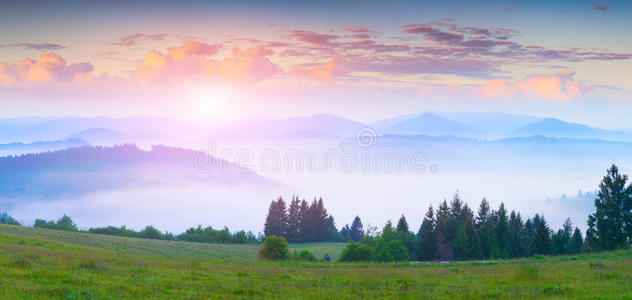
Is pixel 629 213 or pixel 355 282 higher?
pixel 629 213

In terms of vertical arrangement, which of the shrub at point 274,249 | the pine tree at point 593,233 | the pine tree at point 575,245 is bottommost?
the pine tree at point 575,245

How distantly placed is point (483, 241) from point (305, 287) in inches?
2107

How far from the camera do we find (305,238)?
108 m

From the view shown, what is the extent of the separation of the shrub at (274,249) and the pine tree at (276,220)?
65966 mm

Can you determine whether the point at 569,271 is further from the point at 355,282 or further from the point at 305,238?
the point at 305,238

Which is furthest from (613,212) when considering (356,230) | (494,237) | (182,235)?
(182,235)

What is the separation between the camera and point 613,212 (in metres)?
50.3

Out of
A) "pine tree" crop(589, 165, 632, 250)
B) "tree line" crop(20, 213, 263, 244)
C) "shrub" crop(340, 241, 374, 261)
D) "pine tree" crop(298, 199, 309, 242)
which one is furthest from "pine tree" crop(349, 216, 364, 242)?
"shrub" crop(340, 241, 374, 261)

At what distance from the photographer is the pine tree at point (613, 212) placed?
164ft

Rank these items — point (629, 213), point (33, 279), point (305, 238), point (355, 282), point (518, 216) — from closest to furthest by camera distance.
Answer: point (33, 279)
point (355, 282)
point (629, 213)
point (518, 216)
point (305, 238)

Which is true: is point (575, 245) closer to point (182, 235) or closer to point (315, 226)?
point (315, 226)

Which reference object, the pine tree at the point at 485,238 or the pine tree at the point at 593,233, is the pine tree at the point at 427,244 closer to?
the pine tree at the point at 485,238

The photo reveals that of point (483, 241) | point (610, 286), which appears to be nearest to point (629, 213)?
point (483, 241)

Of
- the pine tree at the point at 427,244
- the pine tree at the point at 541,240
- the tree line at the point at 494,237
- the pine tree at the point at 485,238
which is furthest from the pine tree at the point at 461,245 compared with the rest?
the pine tree at the point at 541,240
